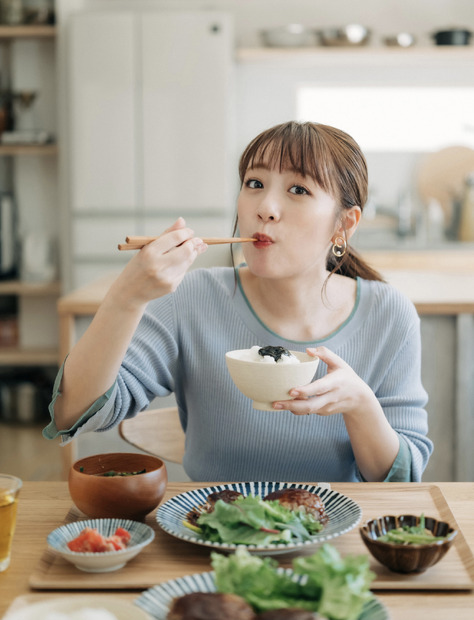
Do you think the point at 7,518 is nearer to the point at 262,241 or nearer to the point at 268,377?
the point at 268,377

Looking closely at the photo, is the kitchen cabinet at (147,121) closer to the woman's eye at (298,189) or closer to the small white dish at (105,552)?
the woman's eye at (298,189)

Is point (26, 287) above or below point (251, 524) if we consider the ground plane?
below

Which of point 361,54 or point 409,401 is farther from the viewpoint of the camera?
point 361,54

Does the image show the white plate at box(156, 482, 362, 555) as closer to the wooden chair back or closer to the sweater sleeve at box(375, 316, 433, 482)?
the sweater sleeve at box(375, 316, 433, 482)

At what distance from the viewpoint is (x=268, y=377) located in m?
1.11

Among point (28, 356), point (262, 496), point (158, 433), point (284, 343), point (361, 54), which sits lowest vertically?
point (28, 356)

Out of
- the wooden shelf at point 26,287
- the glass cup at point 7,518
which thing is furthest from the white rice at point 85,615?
the wooden shelf at point 26,287

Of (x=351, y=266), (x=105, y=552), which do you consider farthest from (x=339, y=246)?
(x=105, y=552)

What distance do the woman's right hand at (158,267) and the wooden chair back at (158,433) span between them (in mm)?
576

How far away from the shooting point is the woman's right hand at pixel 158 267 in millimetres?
1121

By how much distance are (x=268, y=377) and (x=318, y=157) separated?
49 cm

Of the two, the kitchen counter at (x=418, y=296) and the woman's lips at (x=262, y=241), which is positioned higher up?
the woman's lips at (x=262, y=241)

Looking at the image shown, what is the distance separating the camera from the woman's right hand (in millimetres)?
1121

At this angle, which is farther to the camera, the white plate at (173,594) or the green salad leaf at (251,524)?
the green salad leaf at (251,524)
